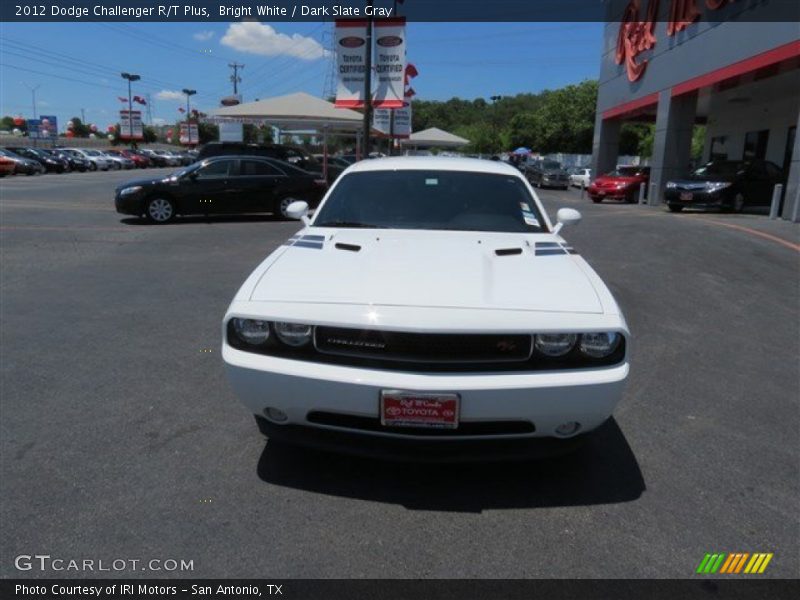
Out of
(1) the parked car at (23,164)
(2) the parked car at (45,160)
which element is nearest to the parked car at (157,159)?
(2) the parked car at (45,160)

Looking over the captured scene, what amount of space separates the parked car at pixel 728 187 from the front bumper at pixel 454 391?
1592 centimetres

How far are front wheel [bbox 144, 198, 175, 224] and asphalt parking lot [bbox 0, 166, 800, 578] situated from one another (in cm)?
743

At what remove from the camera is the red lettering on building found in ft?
73.1

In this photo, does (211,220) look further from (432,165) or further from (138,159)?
(138,159)

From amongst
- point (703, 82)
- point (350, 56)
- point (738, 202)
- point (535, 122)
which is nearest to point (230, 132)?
point (350, 56)

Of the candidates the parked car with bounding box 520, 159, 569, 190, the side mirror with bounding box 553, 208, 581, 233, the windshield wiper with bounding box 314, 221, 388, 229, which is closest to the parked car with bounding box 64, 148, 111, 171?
the parked car with bounding box 520, 159, 569, 190

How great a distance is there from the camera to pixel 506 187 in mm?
4520

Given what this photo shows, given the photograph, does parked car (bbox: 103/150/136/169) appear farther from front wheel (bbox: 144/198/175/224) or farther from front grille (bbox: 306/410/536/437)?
front grille (bbox: 306/410/536/437)

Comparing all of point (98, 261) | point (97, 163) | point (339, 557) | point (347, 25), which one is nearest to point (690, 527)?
point (339, 557)

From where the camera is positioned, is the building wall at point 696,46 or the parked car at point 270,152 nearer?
the building wall at point 696,46

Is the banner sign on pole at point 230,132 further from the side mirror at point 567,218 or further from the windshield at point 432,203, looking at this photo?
the side mirror at point 567,218

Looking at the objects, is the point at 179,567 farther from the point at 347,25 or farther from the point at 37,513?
the point at 347,25

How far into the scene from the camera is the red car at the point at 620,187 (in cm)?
2345
